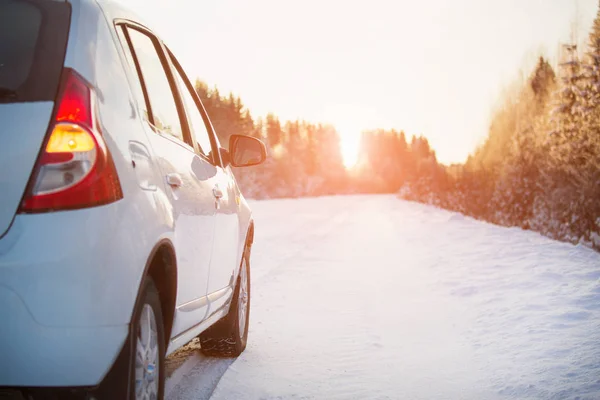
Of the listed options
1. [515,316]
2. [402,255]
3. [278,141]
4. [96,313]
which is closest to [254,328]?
[515,316]

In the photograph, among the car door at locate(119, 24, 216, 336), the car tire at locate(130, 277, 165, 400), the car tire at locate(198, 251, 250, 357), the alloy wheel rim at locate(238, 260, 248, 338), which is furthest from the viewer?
A: the alloy wheel rim at locate(238, 260, 248, 338)

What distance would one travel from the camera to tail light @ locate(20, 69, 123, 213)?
205 centimetres

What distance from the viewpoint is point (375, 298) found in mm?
7594

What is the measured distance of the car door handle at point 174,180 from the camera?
9.45ft

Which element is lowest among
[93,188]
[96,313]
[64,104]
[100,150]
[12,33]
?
[96,313]

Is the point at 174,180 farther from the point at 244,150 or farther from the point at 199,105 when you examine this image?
the point at 244,150

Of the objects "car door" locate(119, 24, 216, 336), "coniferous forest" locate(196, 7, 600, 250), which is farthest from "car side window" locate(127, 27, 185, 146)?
"coniferous forest" locate(196, 7, 600, 250)

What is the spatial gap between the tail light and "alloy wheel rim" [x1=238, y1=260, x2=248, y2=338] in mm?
2971

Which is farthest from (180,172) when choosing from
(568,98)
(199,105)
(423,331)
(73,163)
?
(568,98)

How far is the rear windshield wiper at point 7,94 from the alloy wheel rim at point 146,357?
3.13 ft

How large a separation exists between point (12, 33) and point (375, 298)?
19.6ft

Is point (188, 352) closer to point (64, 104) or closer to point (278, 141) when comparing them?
point (64, 104)

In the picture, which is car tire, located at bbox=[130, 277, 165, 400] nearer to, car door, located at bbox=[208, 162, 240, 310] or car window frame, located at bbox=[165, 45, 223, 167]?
car door, located at bbox=[208, 162, 240, 310]

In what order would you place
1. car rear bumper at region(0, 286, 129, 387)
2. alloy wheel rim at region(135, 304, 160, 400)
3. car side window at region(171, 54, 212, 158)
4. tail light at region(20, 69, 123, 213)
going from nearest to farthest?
car rear bumper at region(0, 286, 129, 387) < tail light at region(20, 69, 123, 213) < alloy wheel rim at region(135, 304, 160, 400) < car side window at region(171, 54, 212, 158)
